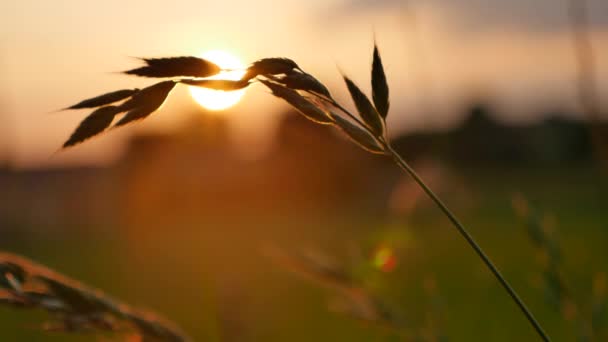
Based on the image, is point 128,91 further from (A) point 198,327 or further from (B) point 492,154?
(B) point 492,154

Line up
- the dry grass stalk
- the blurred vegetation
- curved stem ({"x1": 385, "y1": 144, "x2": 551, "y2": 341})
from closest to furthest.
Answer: curved stem ({"x1": 385, "y1": 144, "x2": 551, "y2": 341}) < the dry grass stalk < the blurred vegetation

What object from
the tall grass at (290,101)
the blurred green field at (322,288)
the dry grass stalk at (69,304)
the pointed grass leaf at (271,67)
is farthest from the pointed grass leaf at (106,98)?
the blurred green field at (322,288)

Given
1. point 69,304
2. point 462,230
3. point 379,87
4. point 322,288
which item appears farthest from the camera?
point 322,288

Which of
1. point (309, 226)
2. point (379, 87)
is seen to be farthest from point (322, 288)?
point (309, 226)

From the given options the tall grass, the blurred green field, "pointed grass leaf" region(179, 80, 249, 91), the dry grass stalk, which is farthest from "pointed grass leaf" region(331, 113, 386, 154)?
the blurred green field

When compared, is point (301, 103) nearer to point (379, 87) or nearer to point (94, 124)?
point (379, 87)

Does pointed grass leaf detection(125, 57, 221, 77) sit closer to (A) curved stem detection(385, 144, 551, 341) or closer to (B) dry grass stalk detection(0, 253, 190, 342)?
(A) curved stem detection(385, 144, 551, 341)
